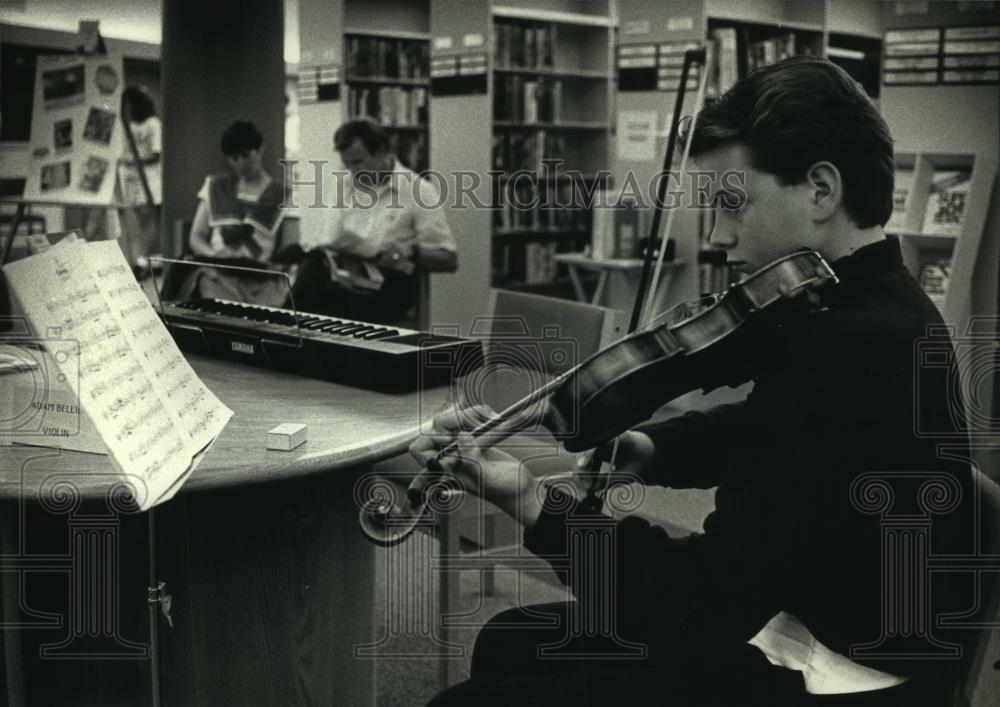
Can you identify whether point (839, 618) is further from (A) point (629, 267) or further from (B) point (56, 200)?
(A) point (629, 267)

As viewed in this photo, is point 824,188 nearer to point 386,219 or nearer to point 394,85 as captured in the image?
point 386,219

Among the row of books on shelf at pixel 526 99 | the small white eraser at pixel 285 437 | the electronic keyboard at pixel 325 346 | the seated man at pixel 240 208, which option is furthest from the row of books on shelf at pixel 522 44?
the small white eraser at pixel 285 437

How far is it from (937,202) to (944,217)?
76mm

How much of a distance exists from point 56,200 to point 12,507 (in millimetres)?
1520

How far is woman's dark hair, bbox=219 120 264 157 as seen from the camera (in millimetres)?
4340

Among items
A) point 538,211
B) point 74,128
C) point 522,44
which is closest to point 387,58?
point 522,44

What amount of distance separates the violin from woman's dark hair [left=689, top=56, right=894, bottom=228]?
0.31 feet

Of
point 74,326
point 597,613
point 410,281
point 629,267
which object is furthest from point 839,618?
point 629,267

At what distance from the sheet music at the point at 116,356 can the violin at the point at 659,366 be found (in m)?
0.28

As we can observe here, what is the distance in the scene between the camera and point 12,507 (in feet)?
4.88

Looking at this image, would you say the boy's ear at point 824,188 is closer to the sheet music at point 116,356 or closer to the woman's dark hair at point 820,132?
the woman's dark hair at point 820,132

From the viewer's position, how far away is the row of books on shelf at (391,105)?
670 cm

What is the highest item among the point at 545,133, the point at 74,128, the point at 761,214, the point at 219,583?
the point at 545,133

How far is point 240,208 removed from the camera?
442 centimetres
